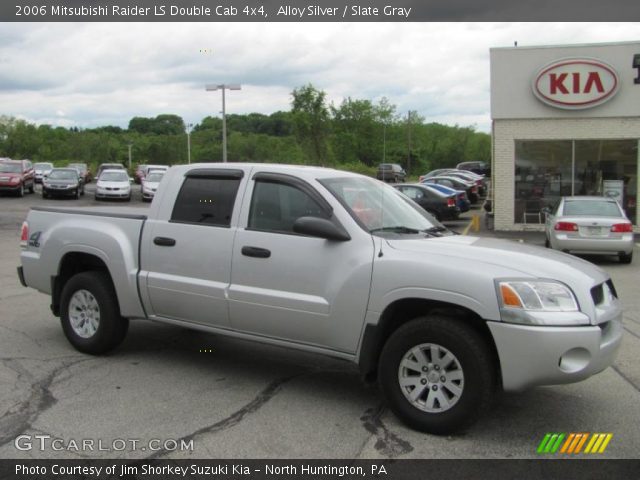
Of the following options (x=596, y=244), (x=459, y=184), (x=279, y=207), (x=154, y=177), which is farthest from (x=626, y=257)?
(x=154, y=177)

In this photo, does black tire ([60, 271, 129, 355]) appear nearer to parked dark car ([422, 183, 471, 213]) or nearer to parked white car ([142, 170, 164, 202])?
parked dark car ([422, 183, 471, 213])

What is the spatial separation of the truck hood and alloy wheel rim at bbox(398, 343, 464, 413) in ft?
2.07

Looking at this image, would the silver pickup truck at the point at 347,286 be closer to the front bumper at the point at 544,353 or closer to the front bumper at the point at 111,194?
the front bumper at the point at 544,353

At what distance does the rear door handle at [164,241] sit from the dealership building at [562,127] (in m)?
16.9

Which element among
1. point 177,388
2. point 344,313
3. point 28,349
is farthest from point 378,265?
point 28,349

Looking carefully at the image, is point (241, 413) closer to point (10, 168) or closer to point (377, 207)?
point (377, 207)

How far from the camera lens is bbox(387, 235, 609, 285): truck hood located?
4500 mm

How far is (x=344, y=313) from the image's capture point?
489 cm

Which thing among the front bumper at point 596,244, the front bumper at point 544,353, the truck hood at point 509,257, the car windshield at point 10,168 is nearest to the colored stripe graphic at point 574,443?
the front bumper at point 544,353

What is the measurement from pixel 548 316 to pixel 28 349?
502 cm

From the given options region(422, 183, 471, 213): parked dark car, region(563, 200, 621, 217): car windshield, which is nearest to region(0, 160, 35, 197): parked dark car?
region(422, 183, 471, 213): parked dark car

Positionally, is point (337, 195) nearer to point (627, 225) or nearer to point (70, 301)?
point (70, 301)

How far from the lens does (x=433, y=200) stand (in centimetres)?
2345

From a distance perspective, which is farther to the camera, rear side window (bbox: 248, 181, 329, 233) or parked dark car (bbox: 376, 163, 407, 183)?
parked dark car (bbox: 376, 163, 407, 183)
